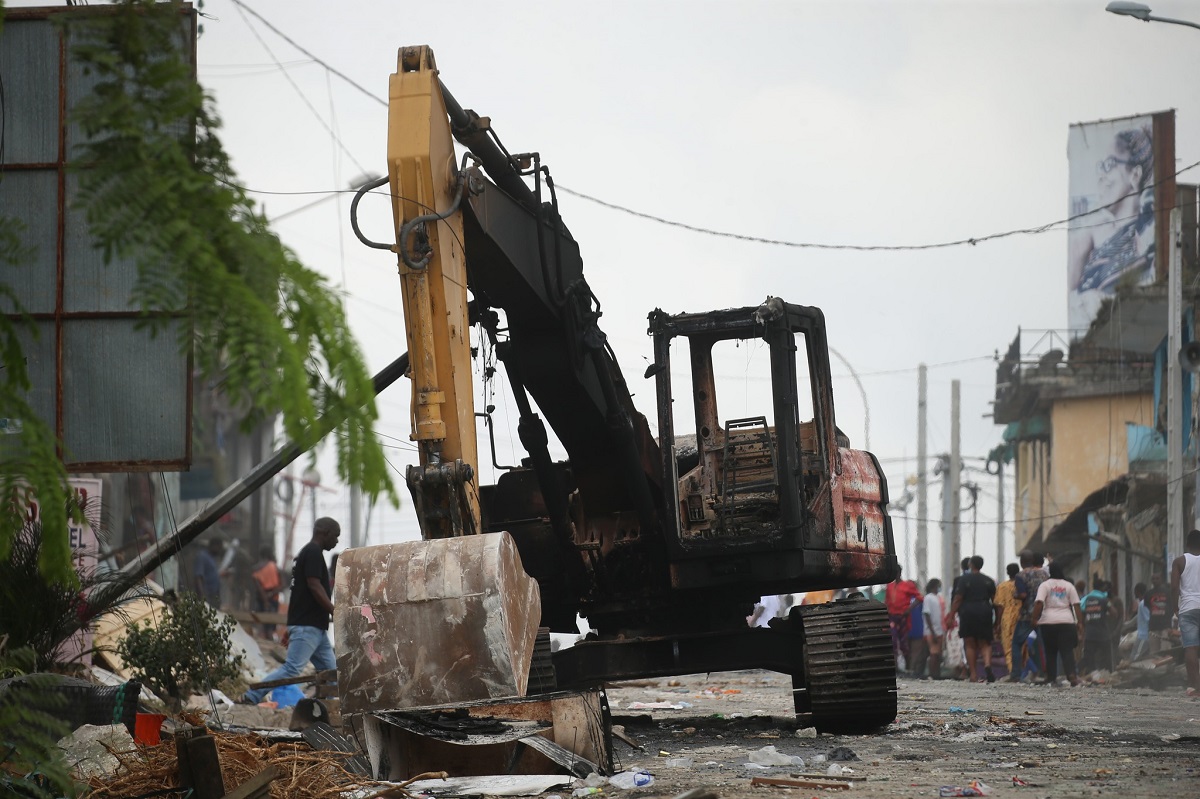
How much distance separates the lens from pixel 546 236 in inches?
384

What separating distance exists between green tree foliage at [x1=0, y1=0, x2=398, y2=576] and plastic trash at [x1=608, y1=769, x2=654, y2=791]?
3.69 meters

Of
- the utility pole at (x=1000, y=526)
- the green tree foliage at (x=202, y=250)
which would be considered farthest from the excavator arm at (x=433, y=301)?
the utility pole at (x=1000, y=526)

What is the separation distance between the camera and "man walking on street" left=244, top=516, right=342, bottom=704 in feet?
42.1

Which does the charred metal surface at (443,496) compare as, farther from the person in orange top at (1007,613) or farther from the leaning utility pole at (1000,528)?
the leaning utility pole at (1000,528)

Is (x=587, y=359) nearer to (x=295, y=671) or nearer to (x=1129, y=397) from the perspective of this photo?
(x=295, y=671)

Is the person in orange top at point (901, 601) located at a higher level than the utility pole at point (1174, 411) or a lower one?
lower

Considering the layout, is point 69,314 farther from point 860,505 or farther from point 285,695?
point 860,505

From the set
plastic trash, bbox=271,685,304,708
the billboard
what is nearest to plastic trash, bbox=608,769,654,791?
plastic trash, bbox=271,685,304,708

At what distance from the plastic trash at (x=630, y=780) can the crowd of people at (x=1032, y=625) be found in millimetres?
10867

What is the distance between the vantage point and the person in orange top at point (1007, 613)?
77.1 feet

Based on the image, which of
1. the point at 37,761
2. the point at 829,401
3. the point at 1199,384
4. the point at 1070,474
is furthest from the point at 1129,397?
the point at 37,761

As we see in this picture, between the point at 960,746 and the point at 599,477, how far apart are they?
3.21 m

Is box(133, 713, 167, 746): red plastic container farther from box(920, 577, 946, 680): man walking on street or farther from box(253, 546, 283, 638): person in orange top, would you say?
box(253, 546, 283, 638): person in orange top

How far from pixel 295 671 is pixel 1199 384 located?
851 inches
